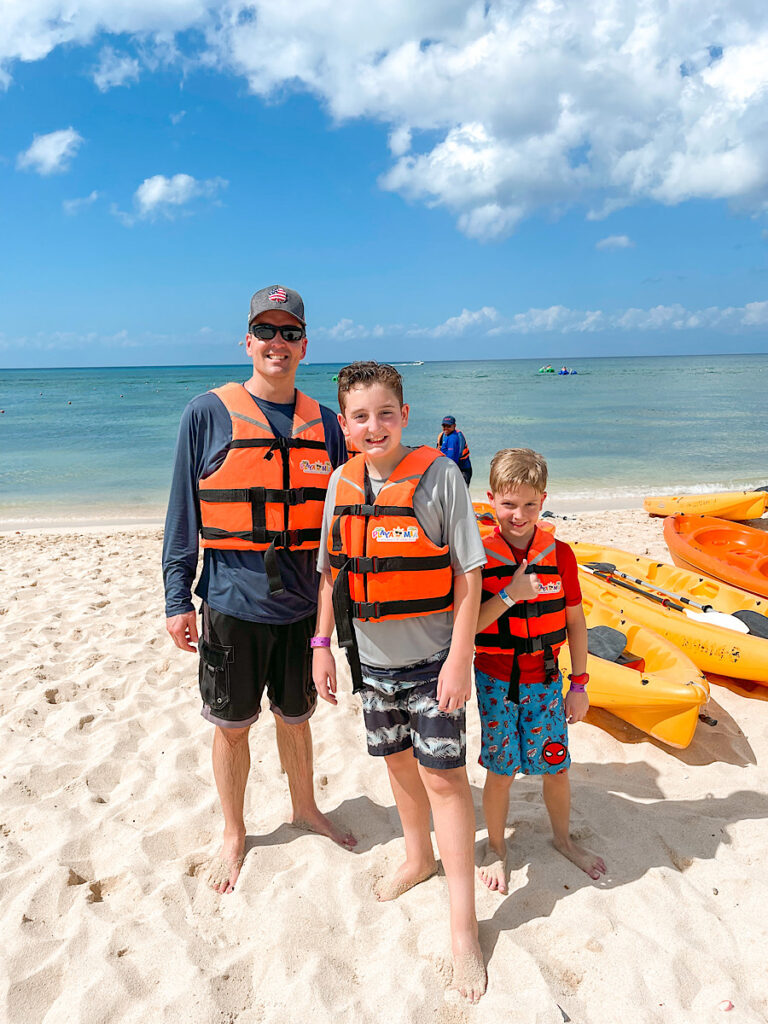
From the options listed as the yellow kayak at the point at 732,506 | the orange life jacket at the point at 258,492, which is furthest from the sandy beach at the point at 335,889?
the yellow kayak at the point at 732,506

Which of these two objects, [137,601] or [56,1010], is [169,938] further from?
[137,601]

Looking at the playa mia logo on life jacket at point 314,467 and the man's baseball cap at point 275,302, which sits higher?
the man's baseball cap at point 275,302

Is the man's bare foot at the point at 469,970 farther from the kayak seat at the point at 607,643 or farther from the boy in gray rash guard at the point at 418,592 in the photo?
the kayak seat at the point at 607,643

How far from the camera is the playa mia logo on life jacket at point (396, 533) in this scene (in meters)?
2.35

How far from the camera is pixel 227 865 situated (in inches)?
118

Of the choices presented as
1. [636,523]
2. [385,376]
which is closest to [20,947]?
[385,376]

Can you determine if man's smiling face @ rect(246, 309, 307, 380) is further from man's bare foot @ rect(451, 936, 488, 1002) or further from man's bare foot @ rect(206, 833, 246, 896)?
man's bare foot @ rect(451, 936, 488, 1002)

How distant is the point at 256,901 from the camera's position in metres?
2.82

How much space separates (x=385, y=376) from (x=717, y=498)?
9.55 meters

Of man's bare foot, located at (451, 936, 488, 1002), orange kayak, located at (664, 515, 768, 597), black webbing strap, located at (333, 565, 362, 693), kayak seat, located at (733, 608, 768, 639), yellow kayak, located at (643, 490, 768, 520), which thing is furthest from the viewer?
yellow kayak, located at (643, 490, 768, 520)

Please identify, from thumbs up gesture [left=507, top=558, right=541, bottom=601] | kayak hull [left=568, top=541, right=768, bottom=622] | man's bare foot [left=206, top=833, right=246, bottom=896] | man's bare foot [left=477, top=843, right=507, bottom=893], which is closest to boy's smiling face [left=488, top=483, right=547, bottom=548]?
thumbs up gesture [left=507, top=558, right=541, bottom=601]

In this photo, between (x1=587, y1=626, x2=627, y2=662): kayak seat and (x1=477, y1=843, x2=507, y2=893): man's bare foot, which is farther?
(x1=587, y1=626, x2=627, y2=662): kayak seat

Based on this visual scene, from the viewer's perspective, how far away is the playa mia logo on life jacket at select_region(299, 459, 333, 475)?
283cm

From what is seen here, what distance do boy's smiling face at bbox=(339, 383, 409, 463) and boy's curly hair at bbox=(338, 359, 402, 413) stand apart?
15mm
